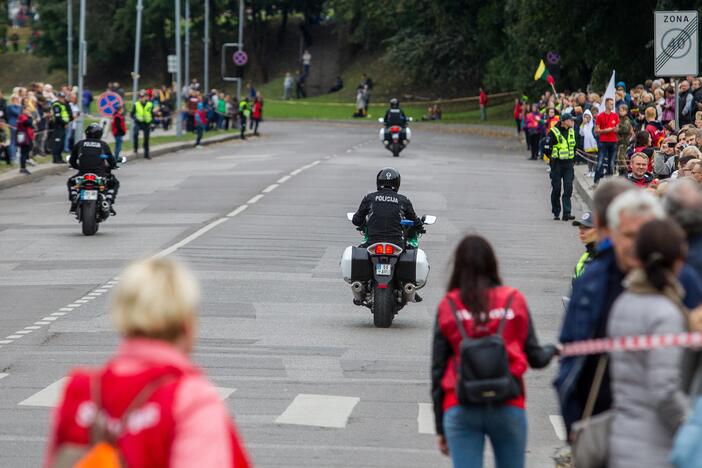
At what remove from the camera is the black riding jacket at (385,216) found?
16047 mm

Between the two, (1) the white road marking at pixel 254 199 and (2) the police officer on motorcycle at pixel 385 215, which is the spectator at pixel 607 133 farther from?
(2) the police officer on motorcycle at pixel 385 215

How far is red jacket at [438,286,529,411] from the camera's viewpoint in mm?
6812

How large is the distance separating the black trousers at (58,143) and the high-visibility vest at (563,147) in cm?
1594

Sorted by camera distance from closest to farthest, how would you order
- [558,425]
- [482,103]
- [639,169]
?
1. [558,425]
2. [639,169]
3. [482,103]

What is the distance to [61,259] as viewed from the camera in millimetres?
22250

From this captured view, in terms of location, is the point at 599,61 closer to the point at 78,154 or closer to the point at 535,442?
the point at 78,154

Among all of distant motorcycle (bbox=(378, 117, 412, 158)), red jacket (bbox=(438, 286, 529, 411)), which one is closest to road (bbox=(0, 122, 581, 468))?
red jacket (bbox=(438, 286, 529, 411))

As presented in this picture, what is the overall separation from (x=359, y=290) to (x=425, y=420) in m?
4.87

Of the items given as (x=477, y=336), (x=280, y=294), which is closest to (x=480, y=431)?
(x=477, y=336)

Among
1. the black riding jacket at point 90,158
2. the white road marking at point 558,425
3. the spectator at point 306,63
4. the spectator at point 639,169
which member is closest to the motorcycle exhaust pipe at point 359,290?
the spectator at point 639,169

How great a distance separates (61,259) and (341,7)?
3009 inches

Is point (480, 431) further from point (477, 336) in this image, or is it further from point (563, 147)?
point (563, 147)

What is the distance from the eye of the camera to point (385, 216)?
16.0 metres

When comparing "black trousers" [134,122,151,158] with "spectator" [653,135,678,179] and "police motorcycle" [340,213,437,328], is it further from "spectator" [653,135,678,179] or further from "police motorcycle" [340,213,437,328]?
"police motorcycle" [340,213,437,328]
